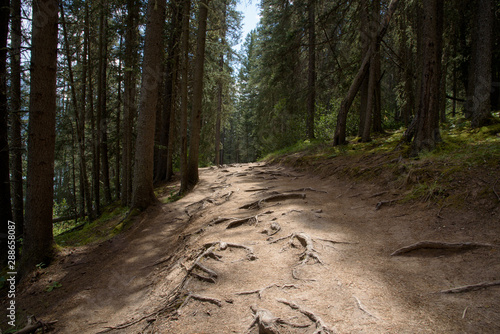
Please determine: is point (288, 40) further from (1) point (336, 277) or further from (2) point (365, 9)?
(1) point (336, 277)

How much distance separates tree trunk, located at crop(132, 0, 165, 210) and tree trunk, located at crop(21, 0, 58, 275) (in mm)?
2324

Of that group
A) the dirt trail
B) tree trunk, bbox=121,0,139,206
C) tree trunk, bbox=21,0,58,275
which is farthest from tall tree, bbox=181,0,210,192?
tree trunk, bbox=21,0,58,275

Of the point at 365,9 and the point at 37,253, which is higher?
the point at 365,9

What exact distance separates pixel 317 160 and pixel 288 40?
9339 millimetres

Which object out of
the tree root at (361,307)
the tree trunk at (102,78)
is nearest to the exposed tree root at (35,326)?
the tree root at (361,307)

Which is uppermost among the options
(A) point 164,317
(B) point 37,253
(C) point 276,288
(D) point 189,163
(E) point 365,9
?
(E) point 365,9

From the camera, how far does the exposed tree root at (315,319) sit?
2.11 m

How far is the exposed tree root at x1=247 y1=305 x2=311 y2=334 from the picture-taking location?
7.23ft

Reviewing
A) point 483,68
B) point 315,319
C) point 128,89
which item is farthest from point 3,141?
point 483,68

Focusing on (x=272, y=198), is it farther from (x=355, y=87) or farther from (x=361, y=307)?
(x=355, y=87)

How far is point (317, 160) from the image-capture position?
35.2 ft

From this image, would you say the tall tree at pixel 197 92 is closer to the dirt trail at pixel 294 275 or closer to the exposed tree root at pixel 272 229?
the dirt trail at pixel 294 275

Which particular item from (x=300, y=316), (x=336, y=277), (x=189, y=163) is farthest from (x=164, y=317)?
(x=189, y=163)

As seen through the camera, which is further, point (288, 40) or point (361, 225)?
point (288, 40)
